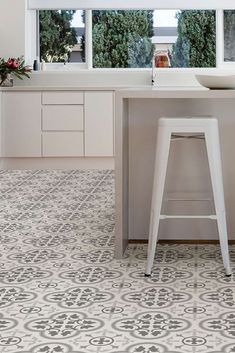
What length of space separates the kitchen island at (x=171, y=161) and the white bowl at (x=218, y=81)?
5.0 inches

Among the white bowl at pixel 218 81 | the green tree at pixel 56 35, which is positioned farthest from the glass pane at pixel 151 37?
the white bowl at pixel 218 81

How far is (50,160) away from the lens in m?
7.24

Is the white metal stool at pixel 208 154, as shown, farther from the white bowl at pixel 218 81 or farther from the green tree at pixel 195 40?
the green tree at pixel 195 40

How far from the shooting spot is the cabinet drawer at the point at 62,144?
7148mm

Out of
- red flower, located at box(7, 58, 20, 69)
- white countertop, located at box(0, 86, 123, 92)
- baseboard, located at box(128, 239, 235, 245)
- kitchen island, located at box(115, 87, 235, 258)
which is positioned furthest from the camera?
red flower, located at box(7, 58, 20, 69)

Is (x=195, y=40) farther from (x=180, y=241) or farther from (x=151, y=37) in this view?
(x=180, y=241)

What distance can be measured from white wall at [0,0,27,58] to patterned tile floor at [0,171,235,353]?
3478 millimetres

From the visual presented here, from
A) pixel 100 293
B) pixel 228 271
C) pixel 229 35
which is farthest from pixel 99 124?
pixel 100 293

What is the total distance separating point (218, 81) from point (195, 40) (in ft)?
15.3

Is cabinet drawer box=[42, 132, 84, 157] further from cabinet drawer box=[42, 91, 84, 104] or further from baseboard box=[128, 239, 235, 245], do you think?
baseboard box=[128, 239, 235, 245]

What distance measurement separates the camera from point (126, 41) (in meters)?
7.82

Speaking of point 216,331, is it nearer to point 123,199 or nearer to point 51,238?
point 123,199

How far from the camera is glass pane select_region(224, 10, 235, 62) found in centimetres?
777

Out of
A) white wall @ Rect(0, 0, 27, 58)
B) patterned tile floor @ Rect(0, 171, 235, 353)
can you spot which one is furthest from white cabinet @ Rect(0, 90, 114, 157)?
patterned tile floor @ Rect(0, 171, 235, 353)
